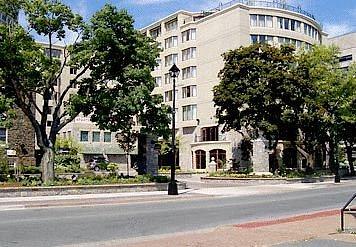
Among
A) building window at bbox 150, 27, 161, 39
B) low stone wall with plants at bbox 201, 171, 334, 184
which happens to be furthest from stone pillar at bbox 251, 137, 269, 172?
building window at bbox 150, 27, 161, 39

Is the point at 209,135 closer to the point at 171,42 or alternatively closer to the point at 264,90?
the point at 171,42

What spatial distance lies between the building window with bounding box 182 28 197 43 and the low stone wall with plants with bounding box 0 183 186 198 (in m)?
44.7

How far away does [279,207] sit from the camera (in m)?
21.4

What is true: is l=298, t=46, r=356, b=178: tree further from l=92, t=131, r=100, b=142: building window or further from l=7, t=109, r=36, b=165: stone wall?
l=92, t=131, r=100, b=142: building window

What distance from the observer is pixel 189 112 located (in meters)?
73.0

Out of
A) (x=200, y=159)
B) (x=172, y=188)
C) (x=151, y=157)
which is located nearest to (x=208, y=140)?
(x=200, y=159)

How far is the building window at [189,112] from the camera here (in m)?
72.1

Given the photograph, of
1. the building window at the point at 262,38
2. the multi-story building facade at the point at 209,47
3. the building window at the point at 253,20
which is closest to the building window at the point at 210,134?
the multi-story building facade at the point at 209,47

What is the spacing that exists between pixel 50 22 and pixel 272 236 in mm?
20809

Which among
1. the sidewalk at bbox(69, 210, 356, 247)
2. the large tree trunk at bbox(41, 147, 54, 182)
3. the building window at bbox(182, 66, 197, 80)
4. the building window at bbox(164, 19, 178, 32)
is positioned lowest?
the sidewalk at bbox(69, 210, 356, 247)

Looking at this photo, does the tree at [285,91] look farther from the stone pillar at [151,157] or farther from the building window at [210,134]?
the building window at [210,134]

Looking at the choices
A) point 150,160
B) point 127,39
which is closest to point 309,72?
point 150,160

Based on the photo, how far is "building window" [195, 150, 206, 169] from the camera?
68.6 metres

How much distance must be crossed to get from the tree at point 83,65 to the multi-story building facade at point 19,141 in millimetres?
13586
